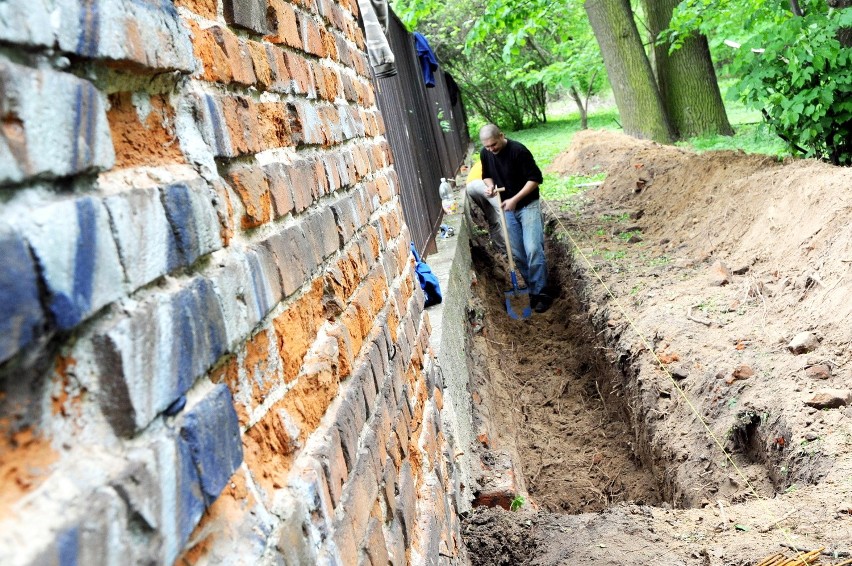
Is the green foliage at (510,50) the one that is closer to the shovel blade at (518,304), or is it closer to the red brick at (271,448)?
the shovel blade at (518,304)

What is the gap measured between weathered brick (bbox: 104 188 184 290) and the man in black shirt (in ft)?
25.5

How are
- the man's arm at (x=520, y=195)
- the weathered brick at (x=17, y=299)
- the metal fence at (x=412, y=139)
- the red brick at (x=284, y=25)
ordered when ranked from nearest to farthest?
the weathered brick at (x=17, y=299) → the red brick at (x=284, y=25) → the metal fence at (x=412, y=139) → the man's arm at (x=520, y=195)

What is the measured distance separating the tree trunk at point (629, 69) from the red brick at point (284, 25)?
43.8 ft

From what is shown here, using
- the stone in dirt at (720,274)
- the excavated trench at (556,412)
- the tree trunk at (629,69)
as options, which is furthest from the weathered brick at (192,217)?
the tree trunk at (629,69)

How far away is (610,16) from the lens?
13.8m

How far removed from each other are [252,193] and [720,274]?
5.79 metres

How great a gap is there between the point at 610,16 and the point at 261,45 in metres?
13.8

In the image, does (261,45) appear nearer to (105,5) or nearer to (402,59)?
(105,5)

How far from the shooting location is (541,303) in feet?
28.8

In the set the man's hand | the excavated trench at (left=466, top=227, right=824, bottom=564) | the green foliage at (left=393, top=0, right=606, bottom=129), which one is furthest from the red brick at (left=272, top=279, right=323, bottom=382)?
the green foliage at (left=393, top=0, right=606, bottom=129)

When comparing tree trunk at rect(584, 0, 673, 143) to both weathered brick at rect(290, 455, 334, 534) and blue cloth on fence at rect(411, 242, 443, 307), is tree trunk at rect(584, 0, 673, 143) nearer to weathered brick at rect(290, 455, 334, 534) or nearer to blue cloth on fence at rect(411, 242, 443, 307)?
blue cloth on fence at rect(411, 242, 443, 307)

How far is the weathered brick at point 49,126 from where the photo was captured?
2.07ft

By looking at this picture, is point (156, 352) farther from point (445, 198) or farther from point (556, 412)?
point (445, 198)

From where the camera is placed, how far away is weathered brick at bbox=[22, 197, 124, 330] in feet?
2.09
